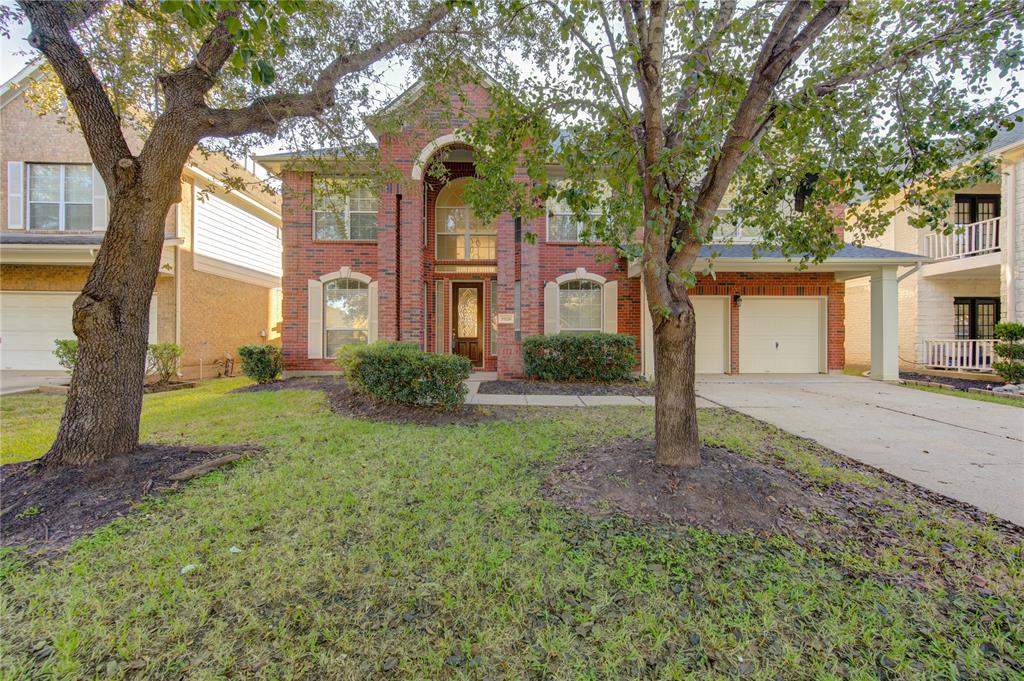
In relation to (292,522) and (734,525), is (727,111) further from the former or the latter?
(292,522)

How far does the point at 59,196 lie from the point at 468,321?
37.3 feet

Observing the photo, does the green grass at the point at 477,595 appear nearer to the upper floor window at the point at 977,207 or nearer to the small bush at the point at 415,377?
the small bush at the point at 415,377

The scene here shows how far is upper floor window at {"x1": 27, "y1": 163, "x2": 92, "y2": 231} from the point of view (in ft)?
35.1

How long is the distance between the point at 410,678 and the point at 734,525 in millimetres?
2349

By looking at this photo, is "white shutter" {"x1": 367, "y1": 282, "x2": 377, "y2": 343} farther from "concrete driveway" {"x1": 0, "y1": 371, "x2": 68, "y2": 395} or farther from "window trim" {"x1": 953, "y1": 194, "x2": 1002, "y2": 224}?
"window trim" {"x1": 953, "y1": 194, "x2": 1002, "y2": 224}

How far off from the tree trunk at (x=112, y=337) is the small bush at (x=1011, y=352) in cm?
1573

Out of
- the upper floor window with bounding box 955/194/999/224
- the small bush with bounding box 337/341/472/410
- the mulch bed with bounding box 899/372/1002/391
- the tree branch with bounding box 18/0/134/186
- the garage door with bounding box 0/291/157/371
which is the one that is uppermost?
the upper floor window with bounding box 955/194/999/224

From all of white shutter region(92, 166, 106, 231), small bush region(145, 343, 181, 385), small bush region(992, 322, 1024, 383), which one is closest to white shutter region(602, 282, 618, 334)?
small bush region(992, 322, 1024, 383)

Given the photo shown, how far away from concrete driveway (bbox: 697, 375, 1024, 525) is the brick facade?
10.0 ft

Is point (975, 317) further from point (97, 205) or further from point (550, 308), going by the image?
point (97, 205)

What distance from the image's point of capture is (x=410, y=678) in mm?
1687

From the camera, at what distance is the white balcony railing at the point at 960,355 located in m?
11.1

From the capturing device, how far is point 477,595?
216 centimetres

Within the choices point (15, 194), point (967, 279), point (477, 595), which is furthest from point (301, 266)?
point (967, 279)
